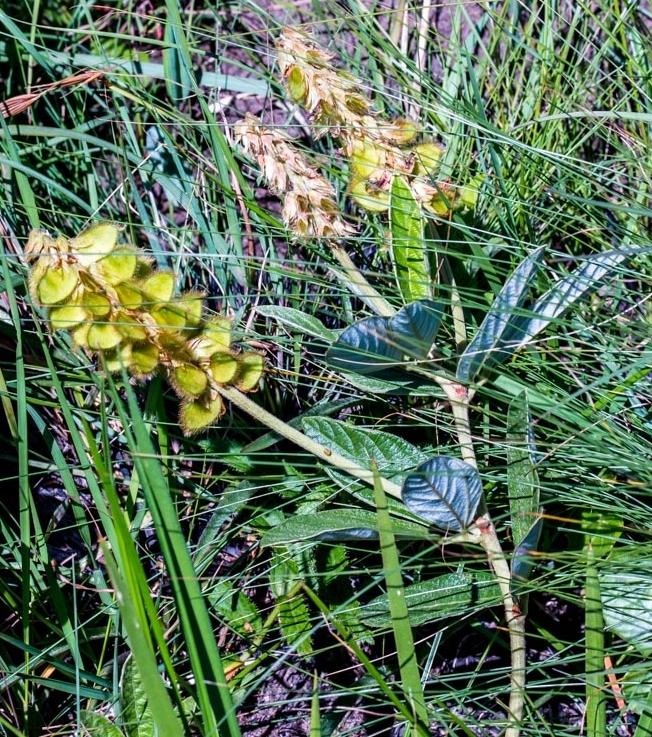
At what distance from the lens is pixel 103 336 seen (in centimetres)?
100

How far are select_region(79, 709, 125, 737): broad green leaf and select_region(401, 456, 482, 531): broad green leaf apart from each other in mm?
526

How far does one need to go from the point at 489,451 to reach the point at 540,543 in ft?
0.54

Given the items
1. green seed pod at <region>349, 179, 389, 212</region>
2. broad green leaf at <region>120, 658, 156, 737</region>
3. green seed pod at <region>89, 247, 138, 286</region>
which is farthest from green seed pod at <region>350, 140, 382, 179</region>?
broad green leaf at <region>120, 658, 156, 737</region>

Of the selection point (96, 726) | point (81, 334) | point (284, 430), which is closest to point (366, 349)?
point (284, 430)

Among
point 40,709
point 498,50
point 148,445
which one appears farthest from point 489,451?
point 498,50

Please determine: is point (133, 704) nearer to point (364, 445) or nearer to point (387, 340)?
point (364, 445)

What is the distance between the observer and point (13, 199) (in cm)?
155

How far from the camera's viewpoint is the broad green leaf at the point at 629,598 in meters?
1.10

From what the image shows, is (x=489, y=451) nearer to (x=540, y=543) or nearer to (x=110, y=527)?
(x=540, y=543)

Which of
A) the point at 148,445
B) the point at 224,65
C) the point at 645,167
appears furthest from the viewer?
the point at 224,65

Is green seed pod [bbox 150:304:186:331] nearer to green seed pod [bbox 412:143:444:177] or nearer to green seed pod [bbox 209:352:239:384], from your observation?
green seed pod [bbox 209:352:239:384]

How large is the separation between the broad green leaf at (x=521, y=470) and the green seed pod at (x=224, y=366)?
1.23 ft

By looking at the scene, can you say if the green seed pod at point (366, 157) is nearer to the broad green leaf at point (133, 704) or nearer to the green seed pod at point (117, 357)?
the green seed pod at point (117, 357)

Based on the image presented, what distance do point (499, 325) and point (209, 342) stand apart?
401 mm
